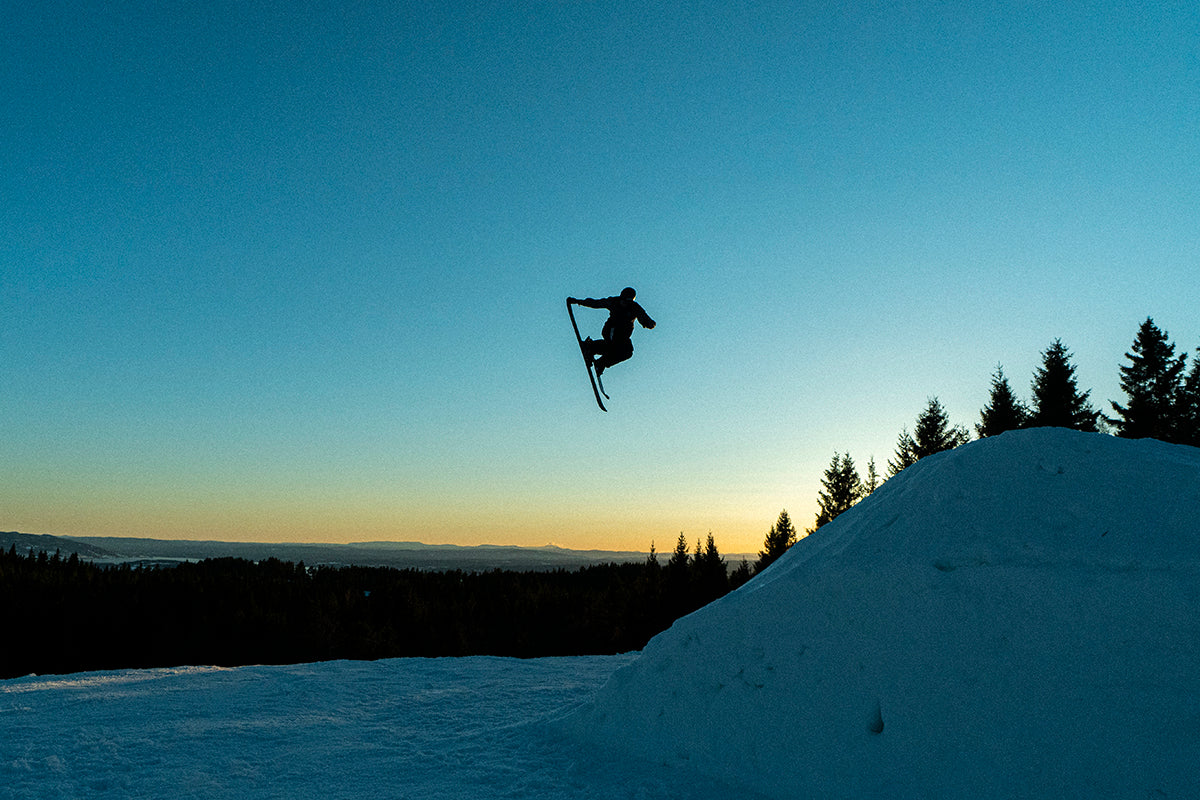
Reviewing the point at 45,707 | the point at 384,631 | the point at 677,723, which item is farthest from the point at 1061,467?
the point at 384,631

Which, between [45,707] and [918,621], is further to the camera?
[45,707]

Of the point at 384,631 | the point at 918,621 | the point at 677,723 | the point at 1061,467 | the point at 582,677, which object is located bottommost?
the point at 384,631

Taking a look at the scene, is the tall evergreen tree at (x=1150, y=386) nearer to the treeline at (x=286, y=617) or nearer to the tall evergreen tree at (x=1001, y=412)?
the tall evergreen tree at (x=1001, y=412)

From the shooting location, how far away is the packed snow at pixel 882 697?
4.30 metres

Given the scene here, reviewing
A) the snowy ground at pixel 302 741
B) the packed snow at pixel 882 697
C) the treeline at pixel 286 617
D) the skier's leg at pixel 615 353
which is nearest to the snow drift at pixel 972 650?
the packed snow at pixel 882 697

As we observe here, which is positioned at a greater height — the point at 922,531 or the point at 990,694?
the point at 922,531

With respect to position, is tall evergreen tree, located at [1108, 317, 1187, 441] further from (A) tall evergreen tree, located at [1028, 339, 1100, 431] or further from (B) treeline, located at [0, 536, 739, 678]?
(B) treeline, located at [0, 536, 739, 678]

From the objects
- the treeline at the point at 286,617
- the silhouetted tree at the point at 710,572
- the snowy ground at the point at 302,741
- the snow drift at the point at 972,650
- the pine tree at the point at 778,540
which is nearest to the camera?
the snow drift at the point at 972,650

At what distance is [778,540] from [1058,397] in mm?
20378

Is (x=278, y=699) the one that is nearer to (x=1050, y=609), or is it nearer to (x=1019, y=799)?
(x=1019, y=799)

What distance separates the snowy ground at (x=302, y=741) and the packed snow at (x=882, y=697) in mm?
36

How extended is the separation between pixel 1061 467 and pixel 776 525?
45980 mm

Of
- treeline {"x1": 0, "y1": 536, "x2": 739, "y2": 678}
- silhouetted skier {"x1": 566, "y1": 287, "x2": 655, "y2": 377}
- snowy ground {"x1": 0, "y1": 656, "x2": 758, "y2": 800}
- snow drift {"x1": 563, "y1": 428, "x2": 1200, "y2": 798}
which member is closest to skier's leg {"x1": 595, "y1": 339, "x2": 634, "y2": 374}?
silhouetted skier {"x1": 566, "y1": 287, "x2": 655, "y2": 377}

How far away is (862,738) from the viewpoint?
4934mm
